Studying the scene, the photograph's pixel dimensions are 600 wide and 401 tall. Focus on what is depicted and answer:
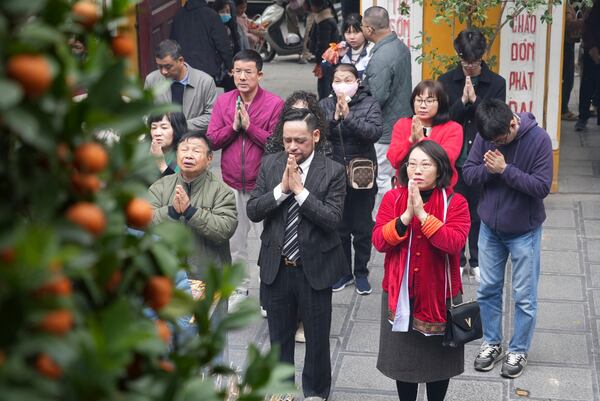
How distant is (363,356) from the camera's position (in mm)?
7082

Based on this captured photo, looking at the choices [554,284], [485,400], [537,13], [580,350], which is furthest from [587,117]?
[485,400]

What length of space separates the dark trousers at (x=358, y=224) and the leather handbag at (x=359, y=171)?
0.16 m

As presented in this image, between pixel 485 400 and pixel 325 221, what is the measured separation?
1.54 meters

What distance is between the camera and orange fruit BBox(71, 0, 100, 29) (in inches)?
62.9

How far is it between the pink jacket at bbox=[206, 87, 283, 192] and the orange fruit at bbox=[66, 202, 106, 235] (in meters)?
6.12

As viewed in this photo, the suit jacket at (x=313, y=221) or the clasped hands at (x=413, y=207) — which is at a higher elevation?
the clasped hands at (x=413, y=207)

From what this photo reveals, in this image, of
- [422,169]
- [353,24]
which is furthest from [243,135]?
[422,169]

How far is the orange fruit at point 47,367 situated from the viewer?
1.41 meters

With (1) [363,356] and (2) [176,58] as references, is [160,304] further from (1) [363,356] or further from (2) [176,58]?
(2) [176,58]

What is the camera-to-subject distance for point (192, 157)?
21.0ft

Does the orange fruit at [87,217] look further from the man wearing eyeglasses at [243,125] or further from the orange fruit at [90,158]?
the man wearing eyeglasses at [243,125]

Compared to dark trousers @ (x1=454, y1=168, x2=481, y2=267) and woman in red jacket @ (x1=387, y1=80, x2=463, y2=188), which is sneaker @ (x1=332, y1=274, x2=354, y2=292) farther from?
woman in red jacket @ (x1=387, y1=80, x2=463, y2=188)

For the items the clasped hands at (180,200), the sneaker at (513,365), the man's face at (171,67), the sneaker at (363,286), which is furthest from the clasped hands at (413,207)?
the man's face at (171,67)

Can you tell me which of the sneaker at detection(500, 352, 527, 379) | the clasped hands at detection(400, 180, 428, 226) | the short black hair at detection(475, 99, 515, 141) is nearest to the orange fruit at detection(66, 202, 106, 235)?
the clasped hands at detection(400, 180, 428, 226)
